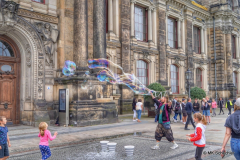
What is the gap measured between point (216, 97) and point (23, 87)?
1032 inches

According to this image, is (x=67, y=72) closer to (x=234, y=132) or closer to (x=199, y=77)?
(x=234, y=132)

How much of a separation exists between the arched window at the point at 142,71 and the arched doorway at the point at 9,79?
11864 mm

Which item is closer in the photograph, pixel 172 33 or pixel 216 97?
pixel 172 33

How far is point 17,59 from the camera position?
14.1 meters

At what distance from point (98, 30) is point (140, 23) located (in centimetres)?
944

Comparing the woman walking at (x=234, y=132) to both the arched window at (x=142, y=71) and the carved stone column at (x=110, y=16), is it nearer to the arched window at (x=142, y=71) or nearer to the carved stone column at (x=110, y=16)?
the carved stone column at (x=110, y=16)

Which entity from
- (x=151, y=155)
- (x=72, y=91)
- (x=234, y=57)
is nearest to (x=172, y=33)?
(x=234, y=57)

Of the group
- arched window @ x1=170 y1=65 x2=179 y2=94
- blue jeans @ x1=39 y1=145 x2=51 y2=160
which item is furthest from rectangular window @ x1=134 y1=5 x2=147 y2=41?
blue jeans @ x1=39 y1=145 x2=51 y2=160

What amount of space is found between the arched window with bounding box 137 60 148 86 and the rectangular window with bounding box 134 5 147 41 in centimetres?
236

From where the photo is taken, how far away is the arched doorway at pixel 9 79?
1345cm

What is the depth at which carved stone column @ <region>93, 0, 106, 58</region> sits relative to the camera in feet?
51.4

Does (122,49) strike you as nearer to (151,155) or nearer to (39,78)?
(39,78)

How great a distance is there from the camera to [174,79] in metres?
27.7

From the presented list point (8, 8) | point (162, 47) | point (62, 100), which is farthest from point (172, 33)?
point (8, 8)
